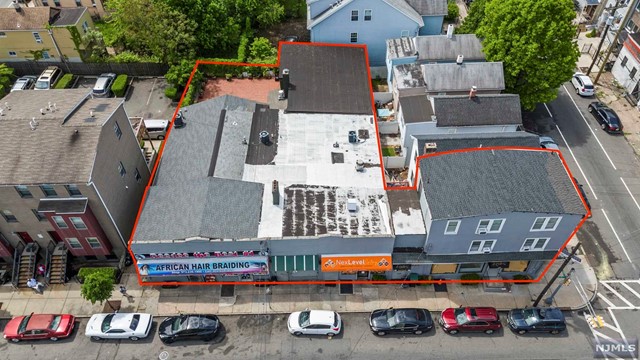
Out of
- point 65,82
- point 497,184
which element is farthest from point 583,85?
point 65,82

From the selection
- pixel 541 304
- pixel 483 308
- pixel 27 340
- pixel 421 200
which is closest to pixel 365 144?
pixel 421 200

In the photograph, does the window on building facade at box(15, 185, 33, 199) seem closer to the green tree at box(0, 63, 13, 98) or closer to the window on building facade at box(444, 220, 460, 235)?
the green tree at box(0, 63, 13, 98)

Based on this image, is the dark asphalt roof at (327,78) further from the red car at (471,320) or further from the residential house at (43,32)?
the residential house at (43,32)

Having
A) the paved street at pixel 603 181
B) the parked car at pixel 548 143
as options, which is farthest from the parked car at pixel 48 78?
the paved street at pixel 603 181

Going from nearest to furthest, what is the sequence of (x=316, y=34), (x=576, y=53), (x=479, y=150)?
(x=479, y=150) → (x=576, y=53) → (x=316, y=34)

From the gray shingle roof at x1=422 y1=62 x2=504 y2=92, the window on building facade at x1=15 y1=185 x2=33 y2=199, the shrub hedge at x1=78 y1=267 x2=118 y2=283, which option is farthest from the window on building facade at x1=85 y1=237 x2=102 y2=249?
the gray shingle roof at x1=422 y1=62 x2=504 y2=92

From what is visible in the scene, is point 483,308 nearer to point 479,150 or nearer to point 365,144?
point 479,150
